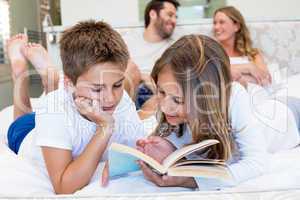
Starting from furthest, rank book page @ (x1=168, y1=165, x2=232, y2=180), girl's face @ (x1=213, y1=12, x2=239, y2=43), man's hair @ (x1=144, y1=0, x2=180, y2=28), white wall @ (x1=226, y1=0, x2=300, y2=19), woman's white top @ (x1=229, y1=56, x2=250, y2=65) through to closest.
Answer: white wall @ (x1=226, y1=0, x2=300, y2=19), man's hair @ (x1=144, y1=0, x2=180, y2=28), girl's face @ (x1=213, y1=12, x2=239, y2=43), woman's white top @ (x1=229, y1=56, x2=250, y2=65), book page @ (x1=168, y1=165, x2=232, y2=180)

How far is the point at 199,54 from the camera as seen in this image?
0.99 m

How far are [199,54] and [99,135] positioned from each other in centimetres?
34

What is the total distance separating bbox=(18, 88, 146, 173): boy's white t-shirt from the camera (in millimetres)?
1004

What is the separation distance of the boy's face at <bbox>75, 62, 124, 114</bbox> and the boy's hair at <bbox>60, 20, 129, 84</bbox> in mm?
16

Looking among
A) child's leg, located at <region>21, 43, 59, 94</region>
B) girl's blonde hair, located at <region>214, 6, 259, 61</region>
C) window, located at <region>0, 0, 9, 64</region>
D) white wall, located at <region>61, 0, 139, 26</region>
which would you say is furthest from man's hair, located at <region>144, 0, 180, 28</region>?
window, located at <region>0, 0, 9, 64</region>

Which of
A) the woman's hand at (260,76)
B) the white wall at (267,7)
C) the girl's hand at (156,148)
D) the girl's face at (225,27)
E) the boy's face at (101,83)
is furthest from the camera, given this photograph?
the white wall at (267,7)

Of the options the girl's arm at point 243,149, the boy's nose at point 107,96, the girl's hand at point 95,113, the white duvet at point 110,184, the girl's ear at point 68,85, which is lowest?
the white duvet at point 110,184

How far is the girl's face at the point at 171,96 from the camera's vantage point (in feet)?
3.33

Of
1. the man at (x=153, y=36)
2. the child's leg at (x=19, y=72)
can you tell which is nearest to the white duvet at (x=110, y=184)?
the child's leg at (x=19, y=72)

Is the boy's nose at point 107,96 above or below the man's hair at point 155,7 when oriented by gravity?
below

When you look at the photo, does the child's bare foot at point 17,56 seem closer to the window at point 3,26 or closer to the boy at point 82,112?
the boy at point 82,112

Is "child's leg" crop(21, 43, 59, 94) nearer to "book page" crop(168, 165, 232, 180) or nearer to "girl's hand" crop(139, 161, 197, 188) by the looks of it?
"girl's hand" crop(139, 161, 197, 188)

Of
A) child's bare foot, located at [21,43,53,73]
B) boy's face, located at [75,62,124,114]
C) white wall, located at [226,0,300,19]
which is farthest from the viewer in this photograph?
white wall, located at [226,0,300,19]

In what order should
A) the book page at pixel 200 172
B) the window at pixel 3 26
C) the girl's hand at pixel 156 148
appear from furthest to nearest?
the window at pixel 3 26 → the girl's hand at pixel 156 148 → the book page at pixel 200 172
